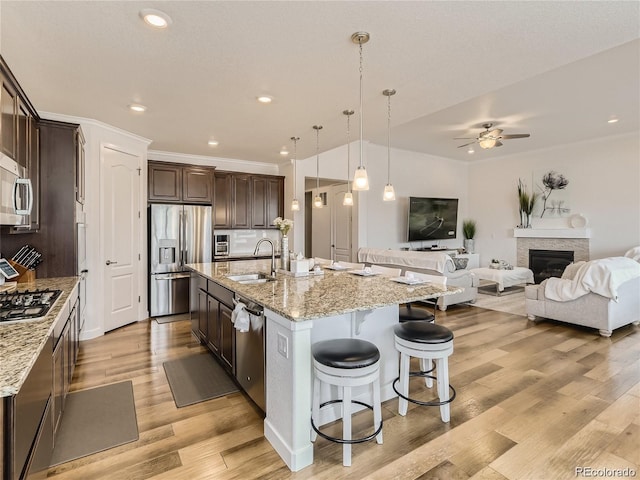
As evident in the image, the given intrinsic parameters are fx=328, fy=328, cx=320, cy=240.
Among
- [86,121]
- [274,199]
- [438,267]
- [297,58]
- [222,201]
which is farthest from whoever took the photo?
[274,199]

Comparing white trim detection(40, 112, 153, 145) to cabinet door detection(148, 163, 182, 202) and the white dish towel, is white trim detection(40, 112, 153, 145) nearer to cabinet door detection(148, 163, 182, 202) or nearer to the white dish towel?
cabinet door detection(148, 163, 182, 202)

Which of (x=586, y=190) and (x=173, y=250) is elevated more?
(x=586, y=190)

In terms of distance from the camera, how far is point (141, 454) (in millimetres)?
2021

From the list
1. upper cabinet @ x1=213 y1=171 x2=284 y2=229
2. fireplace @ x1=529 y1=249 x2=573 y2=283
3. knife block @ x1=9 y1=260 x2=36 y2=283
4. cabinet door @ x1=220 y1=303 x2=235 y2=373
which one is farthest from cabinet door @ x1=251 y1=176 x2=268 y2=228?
fireplace @ x1=529 y1=249 x2=573 y2=283

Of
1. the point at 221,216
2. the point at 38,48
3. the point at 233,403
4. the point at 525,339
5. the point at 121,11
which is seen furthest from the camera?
the point at 221,216

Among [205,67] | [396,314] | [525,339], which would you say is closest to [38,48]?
[205,67]

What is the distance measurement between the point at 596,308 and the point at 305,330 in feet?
13.8

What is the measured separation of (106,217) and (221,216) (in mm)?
1922

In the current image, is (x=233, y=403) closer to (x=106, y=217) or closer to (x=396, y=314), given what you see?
(x=396, y=314)

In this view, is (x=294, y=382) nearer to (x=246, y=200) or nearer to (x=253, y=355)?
(x=253, y=355)

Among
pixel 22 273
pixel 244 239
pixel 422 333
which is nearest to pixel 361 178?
pixel 422 333

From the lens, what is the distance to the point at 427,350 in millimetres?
2229

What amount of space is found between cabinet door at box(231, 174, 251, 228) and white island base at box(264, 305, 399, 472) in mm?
4145

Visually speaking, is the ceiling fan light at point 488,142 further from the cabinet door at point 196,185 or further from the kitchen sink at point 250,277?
the cabinet door at point 196,185
